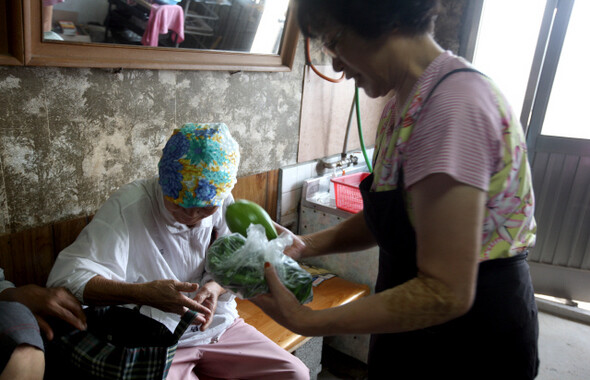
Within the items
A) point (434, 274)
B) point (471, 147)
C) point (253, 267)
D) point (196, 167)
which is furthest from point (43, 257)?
point (471, 147)

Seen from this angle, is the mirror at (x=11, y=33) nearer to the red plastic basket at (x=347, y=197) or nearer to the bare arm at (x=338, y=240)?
the bare arm at (x=338, y=240)

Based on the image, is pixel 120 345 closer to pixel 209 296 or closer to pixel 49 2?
pixel 209 296

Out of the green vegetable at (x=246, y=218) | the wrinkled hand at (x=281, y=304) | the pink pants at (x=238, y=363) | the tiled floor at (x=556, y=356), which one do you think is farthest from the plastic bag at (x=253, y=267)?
the tiled floor at (x=556, y=356)

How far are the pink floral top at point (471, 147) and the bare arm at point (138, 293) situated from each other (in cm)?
95

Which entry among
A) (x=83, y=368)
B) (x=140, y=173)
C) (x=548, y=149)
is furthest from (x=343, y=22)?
(x=548, y=149)

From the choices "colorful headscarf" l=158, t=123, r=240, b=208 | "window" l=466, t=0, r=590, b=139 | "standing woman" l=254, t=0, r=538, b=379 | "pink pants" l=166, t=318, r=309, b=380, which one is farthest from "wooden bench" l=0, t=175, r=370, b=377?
"window" l=466, t=0, r=590, b=139

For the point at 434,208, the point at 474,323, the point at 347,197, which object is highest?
the point at 434,208

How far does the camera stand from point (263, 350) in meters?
2.11

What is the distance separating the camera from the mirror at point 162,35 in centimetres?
178

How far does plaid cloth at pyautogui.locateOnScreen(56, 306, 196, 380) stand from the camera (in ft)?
4.66

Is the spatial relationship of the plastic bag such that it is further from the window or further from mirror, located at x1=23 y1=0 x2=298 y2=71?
the window

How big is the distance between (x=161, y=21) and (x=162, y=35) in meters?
→ 0.07

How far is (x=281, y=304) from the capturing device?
1101mm

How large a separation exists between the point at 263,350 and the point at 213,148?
1.01 meters
